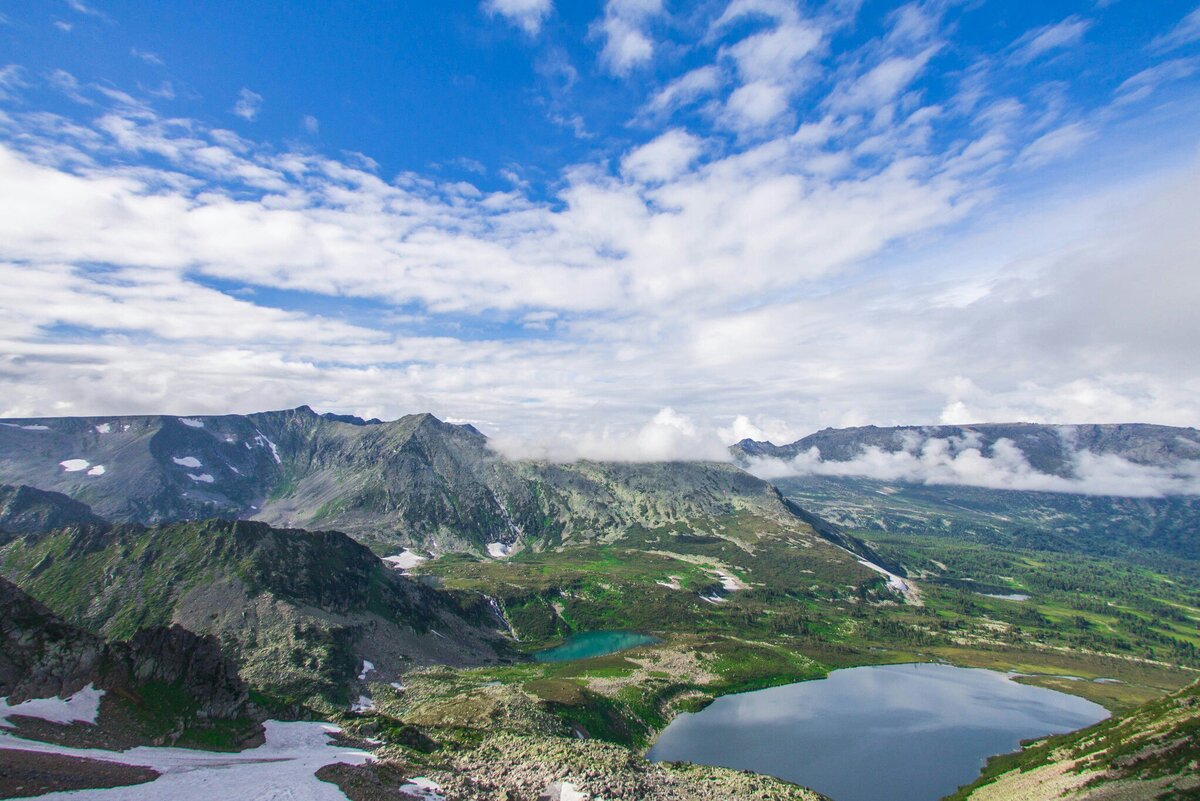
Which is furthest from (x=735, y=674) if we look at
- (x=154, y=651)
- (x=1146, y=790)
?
(x=154, y=651)

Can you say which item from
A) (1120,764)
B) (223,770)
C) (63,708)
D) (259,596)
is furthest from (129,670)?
(1120,764)

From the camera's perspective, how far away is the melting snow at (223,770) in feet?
135

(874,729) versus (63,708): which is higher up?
(63,708)

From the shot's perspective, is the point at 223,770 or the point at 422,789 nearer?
the point at 223,770

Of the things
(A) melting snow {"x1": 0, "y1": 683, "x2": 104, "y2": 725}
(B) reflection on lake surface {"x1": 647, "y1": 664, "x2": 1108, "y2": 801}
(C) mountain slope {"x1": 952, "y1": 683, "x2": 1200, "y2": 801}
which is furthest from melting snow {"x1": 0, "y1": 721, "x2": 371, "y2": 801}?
(C) mountain slope {"x1": 952, "y1": 683, "x2": 1200, "y2": 801}

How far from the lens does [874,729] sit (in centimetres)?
12750

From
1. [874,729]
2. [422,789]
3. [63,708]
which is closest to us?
[63,708]

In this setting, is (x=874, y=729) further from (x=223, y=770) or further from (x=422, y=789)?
(x=223, y=770)

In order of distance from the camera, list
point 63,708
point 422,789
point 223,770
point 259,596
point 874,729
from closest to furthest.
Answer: point 223,770 → point 63,708 → point 422,789 → point 874,729 → point 259,596

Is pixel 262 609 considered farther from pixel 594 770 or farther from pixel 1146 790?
pixel 1146 790

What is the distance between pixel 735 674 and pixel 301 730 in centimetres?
12948

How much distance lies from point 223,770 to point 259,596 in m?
108

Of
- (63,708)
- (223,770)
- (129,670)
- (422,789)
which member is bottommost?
(422,789)

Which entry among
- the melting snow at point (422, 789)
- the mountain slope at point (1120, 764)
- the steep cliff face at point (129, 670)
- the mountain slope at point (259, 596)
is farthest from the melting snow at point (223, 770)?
the mountain slope at point (1120, 764)
